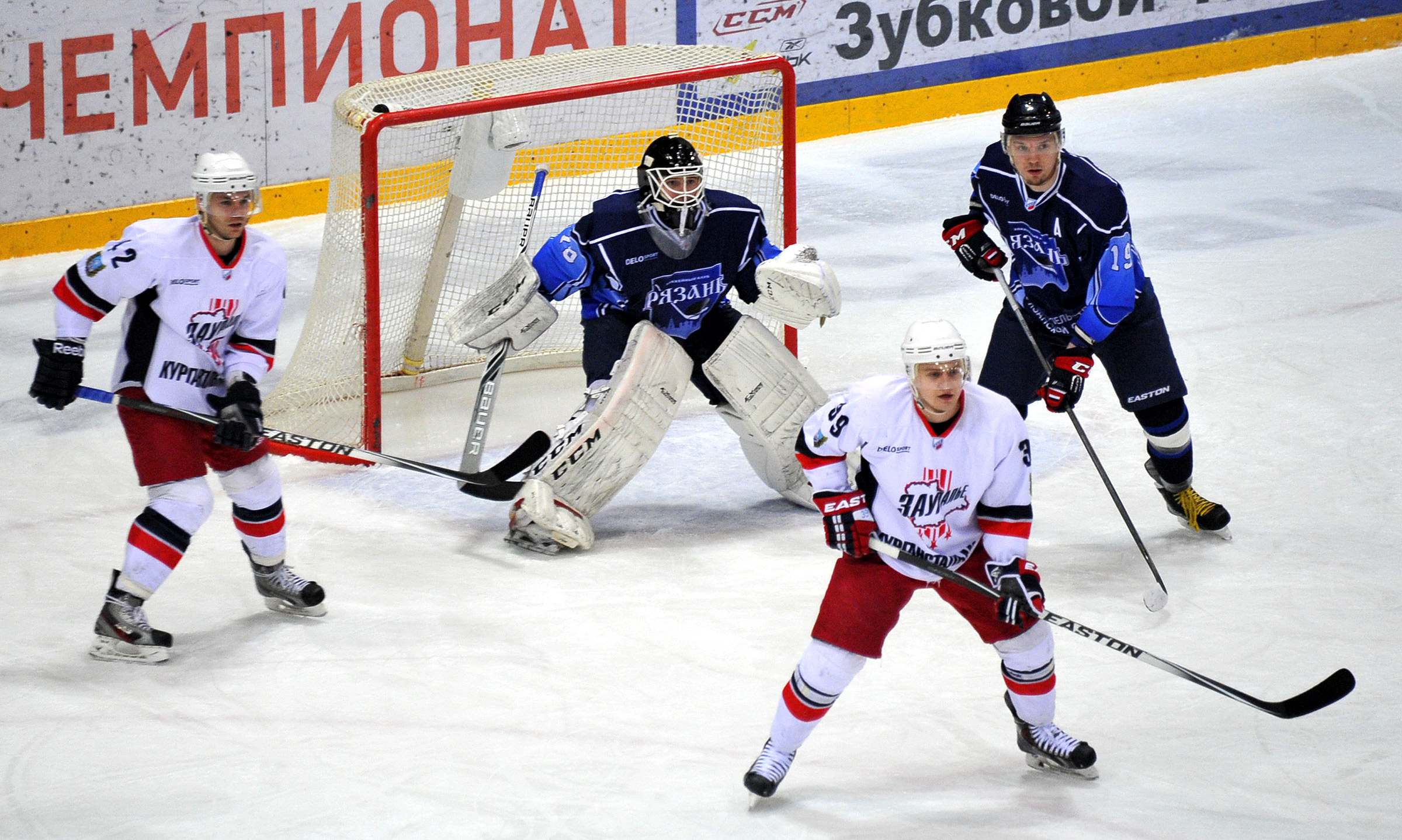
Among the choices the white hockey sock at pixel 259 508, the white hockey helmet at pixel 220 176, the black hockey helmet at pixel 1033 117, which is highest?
the black hockey helmet at pixel 1033 117

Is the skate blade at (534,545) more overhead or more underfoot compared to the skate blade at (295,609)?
more underfoot

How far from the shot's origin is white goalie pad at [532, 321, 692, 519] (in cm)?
443

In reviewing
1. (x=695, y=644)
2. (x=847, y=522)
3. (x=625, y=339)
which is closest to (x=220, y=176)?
(x=625, y=339)

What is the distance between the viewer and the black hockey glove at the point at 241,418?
11.9 ft

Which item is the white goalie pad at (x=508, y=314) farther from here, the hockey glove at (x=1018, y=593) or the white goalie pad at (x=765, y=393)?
the hockey glove at (x=1018, y=593)

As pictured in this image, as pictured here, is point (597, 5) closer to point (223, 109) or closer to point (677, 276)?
point (223, 109)

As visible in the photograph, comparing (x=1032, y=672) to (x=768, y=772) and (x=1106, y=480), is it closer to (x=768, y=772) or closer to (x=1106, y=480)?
(x=768, y=772)

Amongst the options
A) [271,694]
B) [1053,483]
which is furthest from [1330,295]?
[271,694]

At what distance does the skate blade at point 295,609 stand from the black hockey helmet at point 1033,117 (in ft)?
6.77

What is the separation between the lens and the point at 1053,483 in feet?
16.1

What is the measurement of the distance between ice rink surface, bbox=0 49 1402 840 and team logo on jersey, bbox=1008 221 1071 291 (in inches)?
28.5

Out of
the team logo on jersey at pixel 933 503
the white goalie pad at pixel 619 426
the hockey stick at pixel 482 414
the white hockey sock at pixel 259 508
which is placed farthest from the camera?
the hockey stick at pixel 482 414

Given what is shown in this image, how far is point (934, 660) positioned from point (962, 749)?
1.37 ft

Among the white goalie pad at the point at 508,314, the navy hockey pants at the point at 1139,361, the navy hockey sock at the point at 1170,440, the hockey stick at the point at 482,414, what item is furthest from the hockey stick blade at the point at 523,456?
the navy hockey sock at the point at 1170,440
